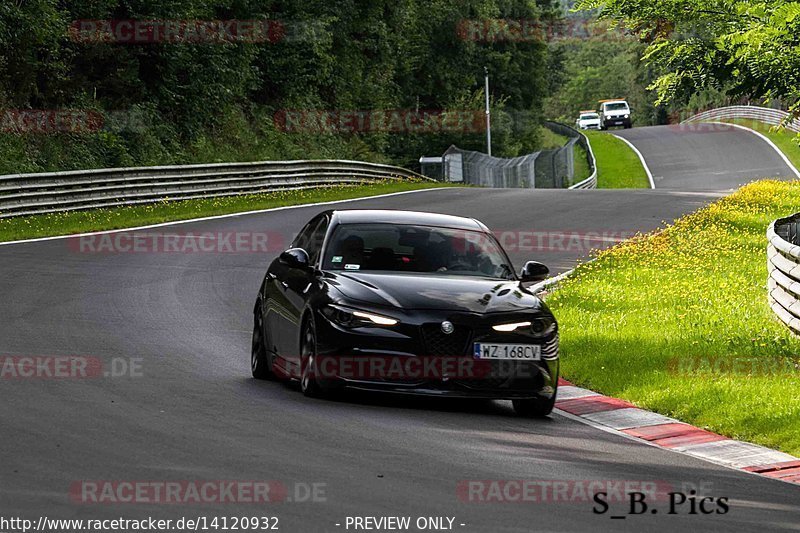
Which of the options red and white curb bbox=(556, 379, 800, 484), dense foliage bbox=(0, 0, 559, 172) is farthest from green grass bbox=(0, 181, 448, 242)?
red and white curb bbox=(556, 379, 800, 484)

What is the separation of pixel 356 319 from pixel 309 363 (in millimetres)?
591

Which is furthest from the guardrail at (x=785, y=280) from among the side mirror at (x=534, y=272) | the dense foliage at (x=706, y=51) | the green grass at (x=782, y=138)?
the green grass at (x=782, y=138)

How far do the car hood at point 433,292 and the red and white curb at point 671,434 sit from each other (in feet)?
3.56

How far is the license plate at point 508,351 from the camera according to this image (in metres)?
10.8

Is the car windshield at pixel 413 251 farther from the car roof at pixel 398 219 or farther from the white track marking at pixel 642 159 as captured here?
the white track marking at pixel 642 159

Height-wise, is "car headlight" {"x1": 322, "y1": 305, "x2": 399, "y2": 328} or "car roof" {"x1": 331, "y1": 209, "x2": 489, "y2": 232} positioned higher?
"car roof" {"x1": 331, "y1": 209, "x2": 489, "y2": 232}

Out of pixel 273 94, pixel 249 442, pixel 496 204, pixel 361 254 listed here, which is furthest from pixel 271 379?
pixel 273 94

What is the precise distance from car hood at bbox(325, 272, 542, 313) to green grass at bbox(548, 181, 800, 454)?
1.61 metres

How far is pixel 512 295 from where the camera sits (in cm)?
1142

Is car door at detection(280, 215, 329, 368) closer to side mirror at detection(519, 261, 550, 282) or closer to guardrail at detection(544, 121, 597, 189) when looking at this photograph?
side mirror at detection(519, 261, 550, 282)

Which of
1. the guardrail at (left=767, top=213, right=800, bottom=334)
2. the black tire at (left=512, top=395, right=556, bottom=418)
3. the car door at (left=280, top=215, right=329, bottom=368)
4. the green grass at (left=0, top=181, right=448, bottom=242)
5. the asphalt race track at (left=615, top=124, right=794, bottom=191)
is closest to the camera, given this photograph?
the black tire at (left=512, top=395, right=556, bottom=418)

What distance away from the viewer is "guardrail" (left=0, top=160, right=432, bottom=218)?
3078 centimetres

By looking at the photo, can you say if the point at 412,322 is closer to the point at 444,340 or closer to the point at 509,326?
the point at 444,340

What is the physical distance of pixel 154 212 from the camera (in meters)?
33.3
